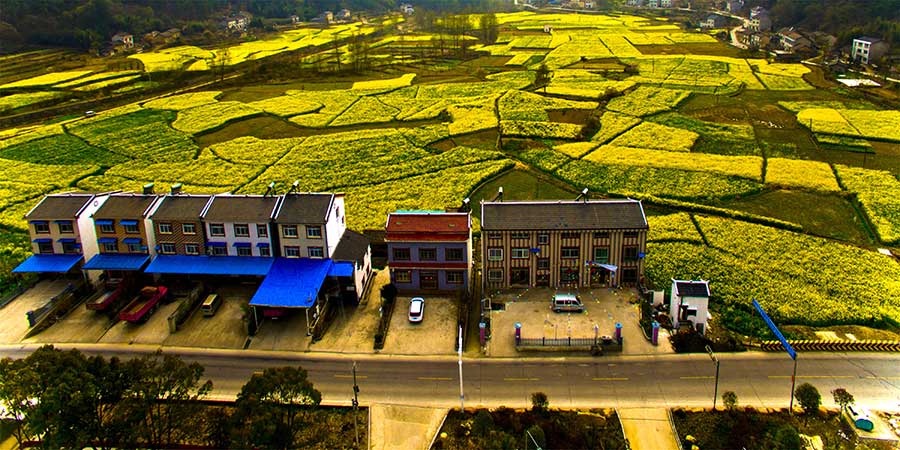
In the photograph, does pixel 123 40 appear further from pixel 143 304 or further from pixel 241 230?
pixel 143 304

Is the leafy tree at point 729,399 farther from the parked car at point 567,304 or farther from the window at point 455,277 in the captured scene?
the window at point 455,277

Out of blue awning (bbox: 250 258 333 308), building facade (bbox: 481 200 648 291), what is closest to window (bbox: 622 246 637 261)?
building facade (bbox: 481 200 648 291)

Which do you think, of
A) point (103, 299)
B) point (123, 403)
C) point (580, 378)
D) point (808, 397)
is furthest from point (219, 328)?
point (808, 397)

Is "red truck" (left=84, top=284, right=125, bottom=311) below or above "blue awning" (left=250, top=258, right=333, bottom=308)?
below

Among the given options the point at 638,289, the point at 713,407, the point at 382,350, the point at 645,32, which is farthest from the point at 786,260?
the point at 645,32

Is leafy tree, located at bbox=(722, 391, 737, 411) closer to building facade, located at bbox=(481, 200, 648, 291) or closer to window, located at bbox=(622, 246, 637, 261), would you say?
building facade, located at bbox=(481, 200, 648, 291)
